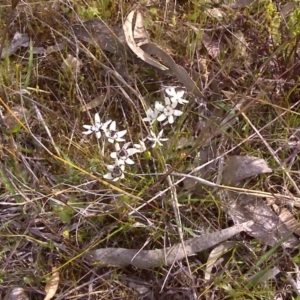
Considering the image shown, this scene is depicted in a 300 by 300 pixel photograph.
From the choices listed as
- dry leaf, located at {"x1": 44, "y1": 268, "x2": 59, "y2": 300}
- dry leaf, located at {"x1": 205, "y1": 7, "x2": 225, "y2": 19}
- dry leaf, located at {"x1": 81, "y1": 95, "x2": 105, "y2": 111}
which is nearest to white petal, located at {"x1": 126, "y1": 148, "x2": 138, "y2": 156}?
dry leaf, located at {"x1": 81, "y1": 95, "x2": 105, "y2": 111}

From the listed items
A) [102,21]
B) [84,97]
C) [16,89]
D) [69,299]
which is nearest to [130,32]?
[102,21]

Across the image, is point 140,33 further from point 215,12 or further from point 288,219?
point 288,219

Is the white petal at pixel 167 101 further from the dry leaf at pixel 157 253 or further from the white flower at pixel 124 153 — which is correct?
the dry leaf at pixel 157 253

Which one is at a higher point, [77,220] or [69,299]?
[77,220]

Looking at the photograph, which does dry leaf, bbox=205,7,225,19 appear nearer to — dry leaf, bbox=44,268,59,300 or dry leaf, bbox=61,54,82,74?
dry leaf, bbox=61,54,82,74

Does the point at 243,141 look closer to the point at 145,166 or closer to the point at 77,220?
the point at 145,166

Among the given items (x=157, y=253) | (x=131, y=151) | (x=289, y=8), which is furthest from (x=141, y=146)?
(x=289, y=8)
